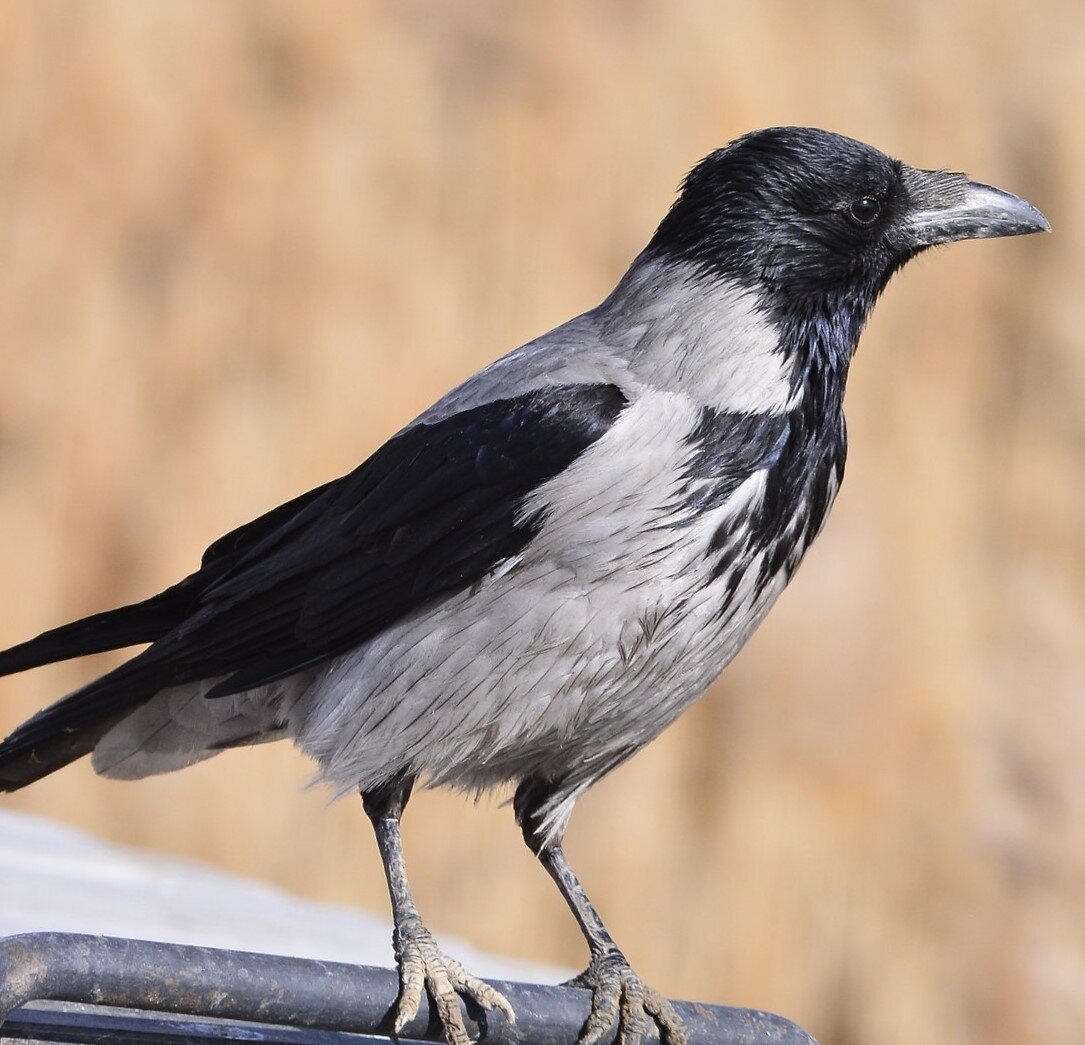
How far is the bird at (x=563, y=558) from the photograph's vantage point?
2.51m

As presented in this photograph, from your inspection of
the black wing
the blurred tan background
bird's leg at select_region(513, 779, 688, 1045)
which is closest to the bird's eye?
the black wing

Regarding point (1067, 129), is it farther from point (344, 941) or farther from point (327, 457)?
point (344, 941)

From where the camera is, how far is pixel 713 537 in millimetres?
2523

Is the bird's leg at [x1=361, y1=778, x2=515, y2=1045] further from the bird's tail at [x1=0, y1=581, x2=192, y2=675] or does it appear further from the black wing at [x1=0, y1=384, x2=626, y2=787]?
the bird's tail at [x1=0, y1=581, x2=192, y2=675]

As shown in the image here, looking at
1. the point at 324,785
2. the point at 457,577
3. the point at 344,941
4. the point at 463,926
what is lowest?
the point at 463,926

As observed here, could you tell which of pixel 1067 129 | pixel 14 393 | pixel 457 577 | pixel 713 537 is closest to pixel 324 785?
pixel 457 577

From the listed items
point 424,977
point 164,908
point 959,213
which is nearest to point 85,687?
point 164,908

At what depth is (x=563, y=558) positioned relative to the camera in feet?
8.20

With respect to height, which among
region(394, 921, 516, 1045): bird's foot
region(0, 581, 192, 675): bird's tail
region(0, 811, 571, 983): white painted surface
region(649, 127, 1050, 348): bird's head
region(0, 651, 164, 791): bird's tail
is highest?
region(649, 127, 1050, 348): bird's head

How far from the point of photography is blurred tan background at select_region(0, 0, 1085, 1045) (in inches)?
177

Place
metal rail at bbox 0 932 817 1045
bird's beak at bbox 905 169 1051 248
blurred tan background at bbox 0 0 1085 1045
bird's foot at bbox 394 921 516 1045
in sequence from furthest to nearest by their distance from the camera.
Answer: blurred tan background at bbox 0 0 1085 1045 < bird's beak at bbox 905 169 1051 248 < bird's foot at bbox 394 921 516 1045 < metal rail at bbox 0 932 817 1045

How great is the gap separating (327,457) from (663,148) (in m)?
1.21

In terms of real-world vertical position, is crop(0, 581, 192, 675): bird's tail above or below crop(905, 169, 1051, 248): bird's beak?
below

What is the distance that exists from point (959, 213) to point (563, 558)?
98cm
